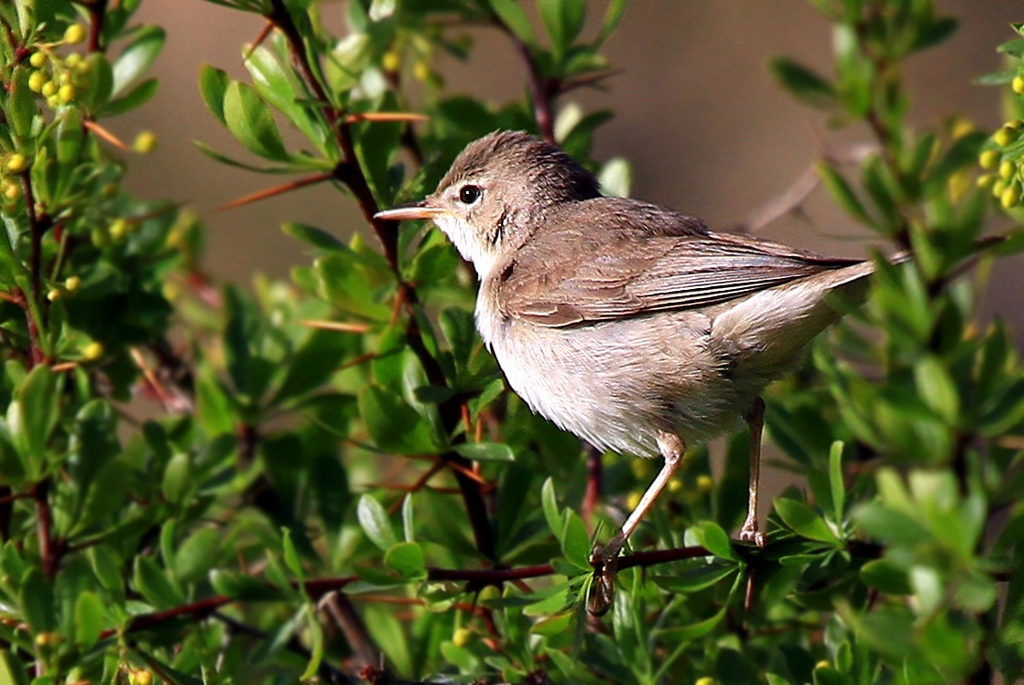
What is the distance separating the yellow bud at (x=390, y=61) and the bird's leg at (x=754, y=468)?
1575 millimetres

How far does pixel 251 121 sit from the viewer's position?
9.52 ft

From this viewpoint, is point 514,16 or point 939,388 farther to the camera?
point 514,16

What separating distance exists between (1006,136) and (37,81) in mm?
2119

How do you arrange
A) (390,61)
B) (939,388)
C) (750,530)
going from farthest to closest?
(390,61)
(750,530)
(939,388)

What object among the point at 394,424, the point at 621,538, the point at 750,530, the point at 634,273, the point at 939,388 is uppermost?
the point at 939,388

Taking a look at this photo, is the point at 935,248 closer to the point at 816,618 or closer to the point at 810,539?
the point at 810,539

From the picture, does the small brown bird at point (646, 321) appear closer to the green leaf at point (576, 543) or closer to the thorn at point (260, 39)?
the green leaf at point (576, 543)

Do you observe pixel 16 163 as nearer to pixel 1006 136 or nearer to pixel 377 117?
pixel 377 117

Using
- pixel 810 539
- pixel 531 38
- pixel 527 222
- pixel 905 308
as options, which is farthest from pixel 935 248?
pixel 527 222

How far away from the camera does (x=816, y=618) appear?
128 inches

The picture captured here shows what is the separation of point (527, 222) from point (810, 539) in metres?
1.86

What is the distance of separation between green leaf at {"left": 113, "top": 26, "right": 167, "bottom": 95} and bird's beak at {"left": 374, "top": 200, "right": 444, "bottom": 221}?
0.79m

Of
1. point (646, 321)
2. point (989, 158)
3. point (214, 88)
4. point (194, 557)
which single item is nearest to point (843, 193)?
point (989, 158)

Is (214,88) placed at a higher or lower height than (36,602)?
higher
